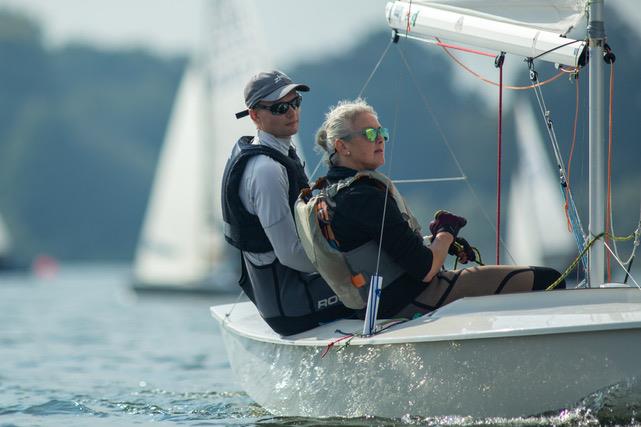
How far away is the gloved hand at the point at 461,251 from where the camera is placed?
4352 mm

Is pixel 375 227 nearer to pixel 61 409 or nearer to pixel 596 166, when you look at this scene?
pixel 596 166

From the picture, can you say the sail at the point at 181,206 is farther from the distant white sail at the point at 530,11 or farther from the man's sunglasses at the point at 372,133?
the man's sunglasses at the point at 372,133

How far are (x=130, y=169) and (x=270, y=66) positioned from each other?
49.4 m

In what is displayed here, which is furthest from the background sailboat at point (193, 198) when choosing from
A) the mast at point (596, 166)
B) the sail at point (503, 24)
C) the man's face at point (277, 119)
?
the mast at point (596, 166)

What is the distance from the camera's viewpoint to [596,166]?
14.5 ft

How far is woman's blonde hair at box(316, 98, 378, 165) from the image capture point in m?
4.21

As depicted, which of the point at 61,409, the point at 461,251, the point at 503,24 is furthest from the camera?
the point at 61,409

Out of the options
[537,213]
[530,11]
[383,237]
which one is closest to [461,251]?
[383,237]

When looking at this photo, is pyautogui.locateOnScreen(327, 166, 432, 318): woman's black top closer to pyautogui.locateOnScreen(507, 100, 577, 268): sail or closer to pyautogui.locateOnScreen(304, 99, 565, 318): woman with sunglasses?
pyautogui.locateOnScreen(304, 99, 565, 318): woman with sunglasses

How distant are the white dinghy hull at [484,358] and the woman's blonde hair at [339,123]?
69 cm

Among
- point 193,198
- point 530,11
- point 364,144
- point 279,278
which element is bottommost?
point 279,278

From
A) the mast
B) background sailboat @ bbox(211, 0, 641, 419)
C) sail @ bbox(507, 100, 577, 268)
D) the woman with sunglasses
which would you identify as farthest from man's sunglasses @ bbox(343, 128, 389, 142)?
sail @ bbox(507, 100, 577, 268)

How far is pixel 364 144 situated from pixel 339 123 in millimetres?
118

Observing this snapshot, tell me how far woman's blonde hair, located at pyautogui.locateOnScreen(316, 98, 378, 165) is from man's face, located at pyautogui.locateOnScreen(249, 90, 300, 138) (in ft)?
0.95
